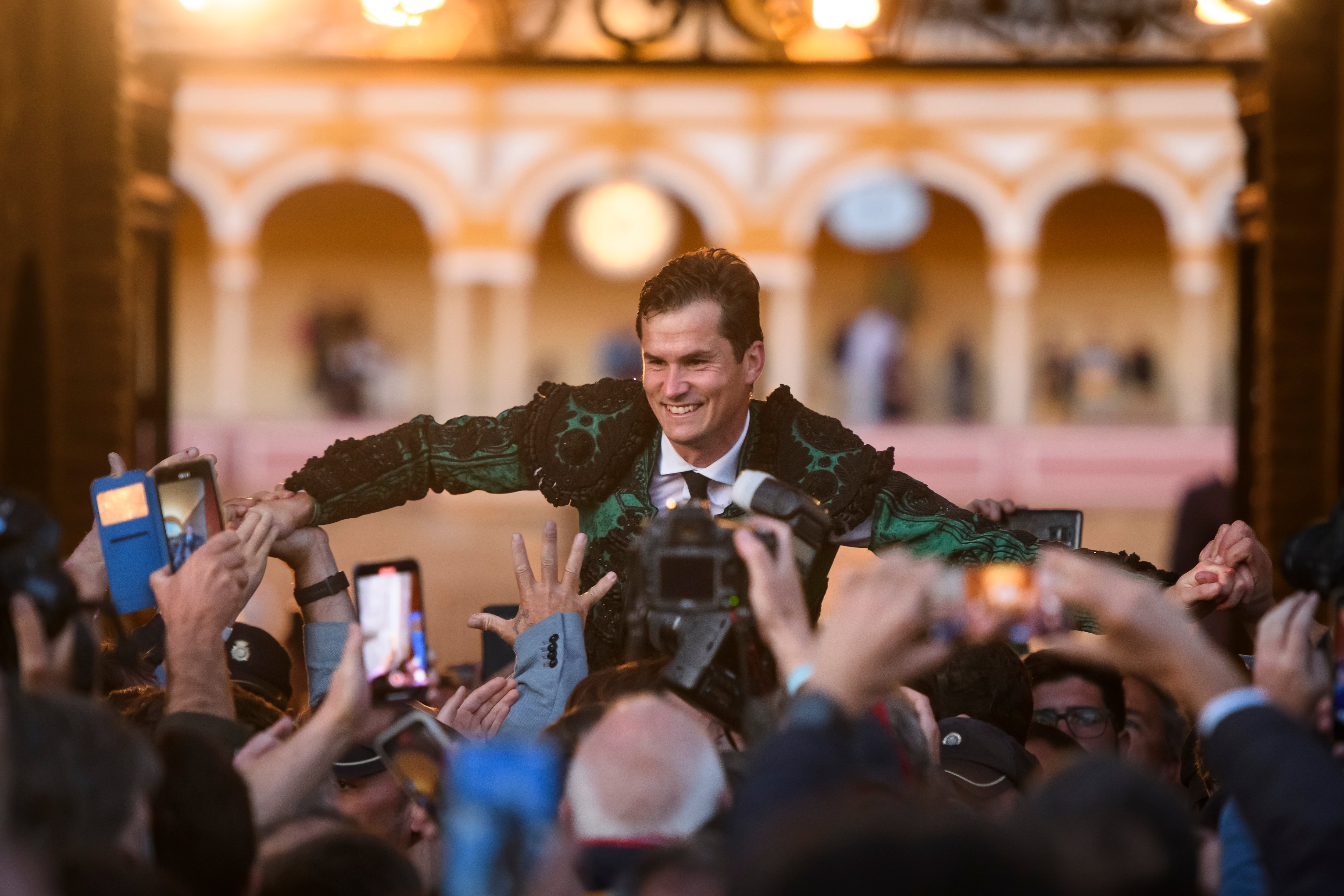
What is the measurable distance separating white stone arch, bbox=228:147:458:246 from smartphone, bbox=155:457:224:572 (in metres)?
17.5

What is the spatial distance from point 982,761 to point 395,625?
1.12m

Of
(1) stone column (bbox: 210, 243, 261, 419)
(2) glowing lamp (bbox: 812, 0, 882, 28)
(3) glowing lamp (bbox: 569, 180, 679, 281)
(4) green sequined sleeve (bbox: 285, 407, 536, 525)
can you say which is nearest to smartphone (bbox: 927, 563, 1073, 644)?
(4) green sequined sleeve (bbox: 285, 407, 536, 525)

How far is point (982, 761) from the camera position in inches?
101

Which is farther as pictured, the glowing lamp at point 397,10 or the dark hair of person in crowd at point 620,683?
the glowing lamp at point 397,10

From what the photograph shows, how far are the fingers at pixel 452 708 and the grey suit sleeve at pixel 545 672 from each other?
9 centimetres

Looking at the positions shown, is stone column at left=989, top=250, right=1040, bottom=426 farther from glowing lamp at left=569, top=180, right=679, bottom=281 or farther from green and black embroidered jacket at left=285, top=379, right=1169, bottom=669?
green and black embroidered jacket at left=285, top=379, right=1169, bottom=669

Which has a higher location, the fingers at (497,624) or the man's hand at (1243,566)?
the man's hand at (1243,566)

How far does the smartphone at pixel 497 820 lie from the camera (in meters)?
1.67

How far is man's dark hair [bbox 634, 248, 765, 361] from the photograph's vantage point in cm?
333

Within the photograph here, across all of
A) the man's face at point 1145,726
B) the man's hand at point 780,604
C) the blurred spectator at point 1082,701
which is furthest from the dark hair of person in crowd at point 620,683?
the man's face at point 1145,726

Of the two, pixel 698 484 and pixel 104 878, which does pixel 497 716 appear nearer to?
pixel 698 484

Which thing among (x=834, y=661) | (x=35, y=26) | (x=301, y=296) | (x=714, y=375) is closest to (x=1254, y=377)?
(x=714, y=375)

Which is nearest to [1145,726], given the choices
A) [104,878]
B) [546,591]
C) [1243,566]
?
[1243,566]

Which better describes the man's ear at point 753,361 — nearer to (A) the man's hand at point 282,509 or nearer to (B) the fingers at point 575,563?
(B) the fingers at point 575,563
